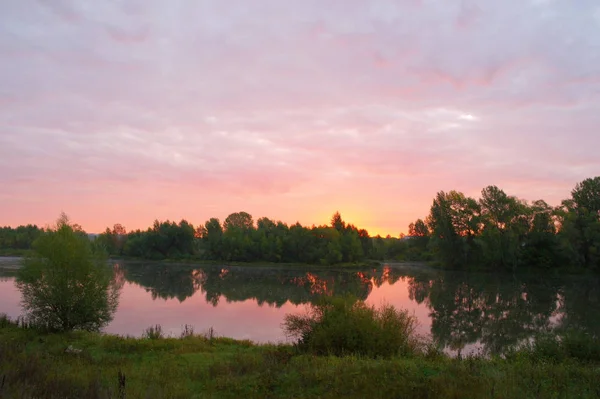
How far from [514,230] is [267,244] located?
5176 centimetres

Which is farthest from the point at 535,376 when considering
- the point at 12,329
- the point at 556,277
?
the point at 556,277

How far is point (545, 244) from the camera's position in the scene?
238ft

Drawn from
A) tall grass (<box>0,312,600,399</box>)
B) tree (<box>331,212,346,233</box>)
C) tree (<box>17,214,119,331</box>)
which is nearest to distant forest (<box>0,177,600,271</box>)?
tree (<box>331,212,346,233</box>)

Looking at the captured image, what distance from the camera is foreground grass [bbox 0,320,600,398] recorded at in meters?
9.11

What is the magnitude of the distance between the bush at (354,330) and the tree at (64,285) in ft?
37.7

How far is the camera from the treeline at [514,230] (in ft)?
225

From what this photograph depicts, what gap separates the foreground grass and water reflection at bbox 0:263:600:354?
29.9 feet

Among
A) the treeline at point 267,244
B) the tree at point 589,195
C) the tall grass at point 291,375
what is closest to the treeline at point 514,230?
the tree at point 589,195

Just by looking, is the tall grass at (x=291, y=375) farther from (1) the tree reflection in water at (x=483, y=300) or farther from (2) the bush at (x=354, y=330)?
(1) the tree reflection in water at (x=483, y=300)

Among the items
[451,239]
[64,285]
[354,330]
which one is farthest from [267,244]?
[354,330]

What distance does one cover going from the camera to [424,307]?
35625 mm

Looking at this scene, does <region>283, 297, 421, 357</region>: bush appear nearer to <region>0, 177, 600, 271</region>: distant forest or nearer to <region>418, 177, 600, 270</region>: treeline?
<region>0, 177, 600, 271</region>: distant forest

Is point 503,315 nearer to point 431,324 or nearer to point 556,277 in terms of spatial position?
point 431,324

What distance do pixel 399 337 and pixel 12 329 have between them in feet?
57.8
